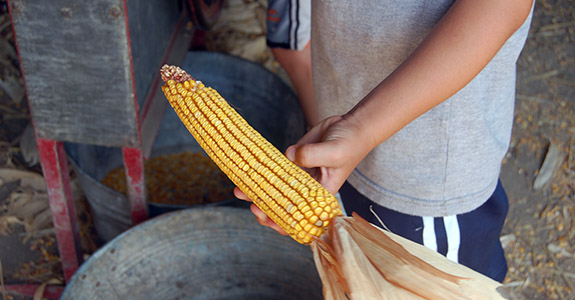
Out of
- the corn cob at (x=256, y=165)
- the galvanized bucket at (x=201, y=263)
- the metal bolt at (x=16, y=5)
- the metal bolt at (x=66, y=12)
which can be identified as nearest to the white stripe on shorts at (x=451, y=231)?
the corn cob at (x=256, y=165)

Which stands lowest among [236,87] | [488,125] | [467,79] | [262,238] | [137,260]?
→ [137,260]

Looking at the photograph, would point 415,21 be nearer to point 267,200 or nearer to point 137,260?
point 267,200

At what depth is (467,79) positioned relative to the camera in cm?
105

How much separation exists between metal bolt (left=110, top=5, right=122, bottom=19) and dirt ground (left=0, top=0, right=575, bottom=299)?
4.61 ft

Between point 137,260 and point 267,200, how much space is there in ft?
3.51

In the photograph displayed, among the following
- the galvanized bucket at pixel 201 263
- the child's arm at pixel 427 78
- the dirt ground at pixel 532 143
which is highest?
the child's arm at pixel 427 78

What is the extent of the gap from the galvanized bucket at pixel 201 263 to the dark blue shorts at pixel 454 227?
1.94 feet

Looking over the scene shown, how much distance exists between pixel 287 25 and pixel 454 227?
1195 millimetres

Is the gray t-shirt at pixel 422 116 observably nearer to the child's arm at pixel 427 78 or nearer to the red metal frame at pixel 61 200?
the child's arm at pixel 427 78

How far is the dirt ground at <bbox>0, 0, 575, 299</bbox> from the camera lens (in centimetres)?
250

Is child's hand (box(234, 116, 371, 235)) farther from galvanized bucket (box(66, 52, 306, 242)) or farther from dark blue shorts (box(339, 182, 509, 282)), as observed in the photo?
galvanized bucket (box(66, 52, 306, 242))

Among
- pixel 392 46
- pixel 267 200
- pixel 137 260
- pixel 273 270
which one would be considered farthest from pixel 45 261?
pixel 392 46

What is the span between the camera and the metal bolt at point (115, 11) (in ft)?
4.90

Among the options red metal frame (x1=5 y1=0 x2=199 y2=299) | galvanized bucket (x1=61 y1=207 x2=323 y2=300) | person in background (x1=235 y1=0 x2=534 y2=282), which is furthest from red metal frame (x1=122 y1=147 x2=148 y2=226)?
person in background (x1=235 y1=0 x2=534 y2=282)
